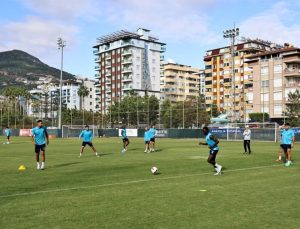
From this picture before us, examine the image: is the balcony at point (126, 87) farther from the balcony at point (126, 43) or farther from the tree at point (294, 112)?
the tree at point (294, 112)

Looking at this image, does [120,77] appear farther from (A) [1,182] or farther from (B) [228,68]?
(A) [1,182]

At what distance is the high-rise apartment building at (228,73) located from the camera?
415ft

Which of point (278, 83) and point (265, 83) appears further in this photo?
point (265, 83)

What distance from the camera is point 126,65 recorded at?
5965 inches

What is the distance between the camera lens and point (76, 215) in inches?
336

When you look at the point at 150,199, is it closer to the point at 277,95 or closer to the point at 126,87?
the point at 277,95

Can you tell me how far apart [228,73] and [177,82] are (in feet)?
121

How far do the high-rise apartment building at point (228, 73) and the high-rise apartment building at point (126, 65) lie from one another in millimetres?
22985

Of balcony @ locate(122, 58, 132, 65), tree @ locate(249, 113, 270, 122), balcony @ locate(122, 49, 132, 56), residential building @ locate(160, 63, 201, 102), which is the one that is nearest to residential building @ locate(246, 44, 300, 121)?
tree @ locate(249, 113, 270, 122)

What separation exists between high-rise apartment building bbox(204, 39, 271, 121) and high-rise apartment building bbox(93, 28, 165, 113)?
75.4 ft

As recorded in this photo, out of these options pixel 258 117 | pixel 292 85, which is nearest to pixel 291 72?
pixel 292 85

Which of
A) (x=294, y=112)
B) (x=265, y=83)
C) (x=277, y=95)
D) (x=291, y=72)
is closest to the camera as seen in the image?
(x=294, y=112)

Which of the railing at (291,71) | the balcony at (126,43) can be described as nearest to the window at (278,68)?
the railing at (291,71)

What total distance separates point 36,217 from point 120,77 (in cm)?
14508
